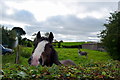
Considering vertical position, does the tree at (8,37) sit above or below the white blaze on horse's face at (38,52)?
above

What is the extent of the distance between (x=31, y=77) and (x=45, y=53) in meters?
2.83

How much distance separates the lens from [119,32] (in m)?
20.8

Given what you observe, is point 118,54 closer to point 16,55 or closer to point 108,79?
point 16,55

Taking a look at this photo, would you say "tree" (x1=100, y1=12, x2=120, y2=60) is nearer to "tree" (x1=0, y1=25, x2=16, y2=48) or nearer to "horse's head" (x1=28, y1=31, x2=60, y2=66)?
"tree" (x1=0, y1=25, x2=16, y2=48)

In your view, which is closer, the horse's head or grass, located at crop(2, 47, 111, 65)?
the horse's head

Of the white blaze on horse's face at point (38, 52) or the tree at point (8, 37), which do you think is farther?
the tree at point (8, 37)

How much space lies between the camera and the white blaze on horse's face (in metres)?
4.33

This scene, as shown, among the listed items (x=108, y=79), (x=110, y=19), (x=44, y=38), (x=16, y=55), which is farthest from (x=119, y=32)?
(x=108, y=79)

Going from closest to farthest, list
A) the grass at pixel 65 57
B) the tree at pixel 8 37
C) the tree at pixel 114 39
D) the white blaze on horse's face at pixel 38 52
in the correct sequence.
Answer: the white blaze on horse's face at pixel 38 52
the tree at pixel 8 37
the grass at pixel 65 57
the tree at pixel 114 39

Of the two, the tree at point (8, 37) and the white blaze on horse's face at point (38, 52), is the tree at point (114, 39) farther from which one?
the white blaze on horse's face at point (38, 52)

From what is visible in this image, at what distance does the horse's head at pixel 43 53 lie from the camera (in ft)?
14.5

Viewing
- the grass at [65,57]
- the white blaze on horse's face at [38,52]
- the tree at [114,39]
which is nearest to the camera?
the white blaze on horse's face at [38,52]

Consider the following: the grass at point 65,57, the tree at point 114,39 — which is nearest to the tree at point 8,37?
the grass at point 65,57

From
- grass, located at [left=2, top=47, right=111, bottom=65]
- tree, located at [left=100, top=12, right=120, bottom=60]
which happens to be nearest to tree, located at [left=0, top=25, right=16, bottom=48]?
grass, located at [left=2, top=47, right=111, bottom=65]
